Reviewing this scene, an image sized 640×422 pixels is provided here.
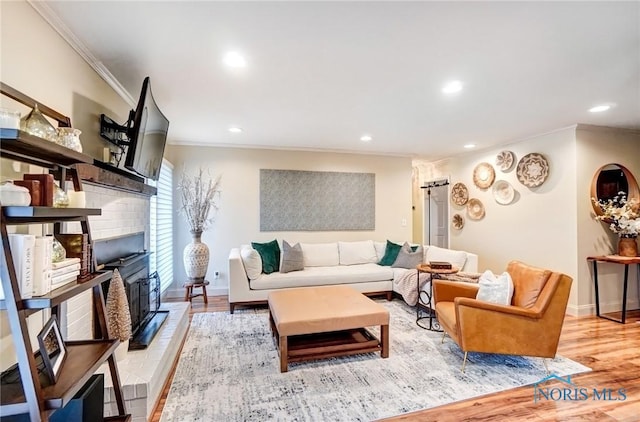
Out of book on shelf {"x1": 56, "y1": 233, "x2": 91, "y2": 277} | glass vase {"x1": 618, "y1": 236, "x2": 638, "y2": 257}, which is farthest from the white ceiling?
glass vase {"x1": 618, "y1": 236, "x2": 638, "y2": 257}

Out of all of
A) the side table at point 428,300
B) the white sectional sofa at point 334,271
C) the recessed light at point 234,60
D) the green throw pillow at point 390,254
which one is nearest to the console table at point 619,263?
the white sectional sofa at point 334,271

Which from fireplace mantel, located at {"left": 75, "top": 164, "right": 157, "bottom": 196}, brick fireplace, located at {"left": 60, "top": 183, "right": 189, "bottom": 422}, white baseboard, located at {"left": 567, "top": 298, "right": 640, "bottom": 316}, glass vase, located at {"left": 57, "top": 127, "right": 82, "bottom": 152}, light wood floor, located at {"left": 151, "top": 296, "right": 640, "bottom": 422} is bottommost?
light wood floor, located at {"left": 151, "top": 296, "right": 640, "bottom": 422}

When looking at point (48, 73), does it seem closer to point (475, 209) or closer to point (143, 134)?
point (143, 134)

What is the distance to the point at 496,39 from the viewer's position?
196 centimetres

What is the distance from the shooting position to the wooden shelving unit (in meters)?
1.06

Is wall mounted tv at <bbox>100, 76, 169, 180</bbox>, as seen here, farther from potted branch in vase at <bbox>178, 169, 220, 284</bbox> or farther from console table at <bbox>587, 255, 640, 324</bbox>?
console table at <bbox>587, 255, 640, 324</bbox>

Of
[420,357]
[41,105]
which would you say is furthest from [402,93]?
[41,105]

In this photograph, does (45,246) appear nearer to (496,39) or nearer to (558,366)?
(496,39)

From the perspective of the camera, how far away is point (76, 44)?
202 centimetres

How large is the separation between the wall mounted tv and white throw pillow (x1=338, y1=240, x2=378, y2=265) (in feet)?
10.0

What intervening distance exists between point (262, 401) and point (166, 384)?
2.59ft

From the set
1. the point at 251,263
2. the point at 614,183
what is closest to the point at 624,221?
the point at 614,183

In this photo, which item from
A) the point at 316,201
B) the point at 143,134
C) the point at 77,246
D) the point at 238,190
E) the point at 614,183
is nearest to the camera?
the point at 77,246

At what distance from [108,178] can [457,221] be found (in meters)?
5.47
